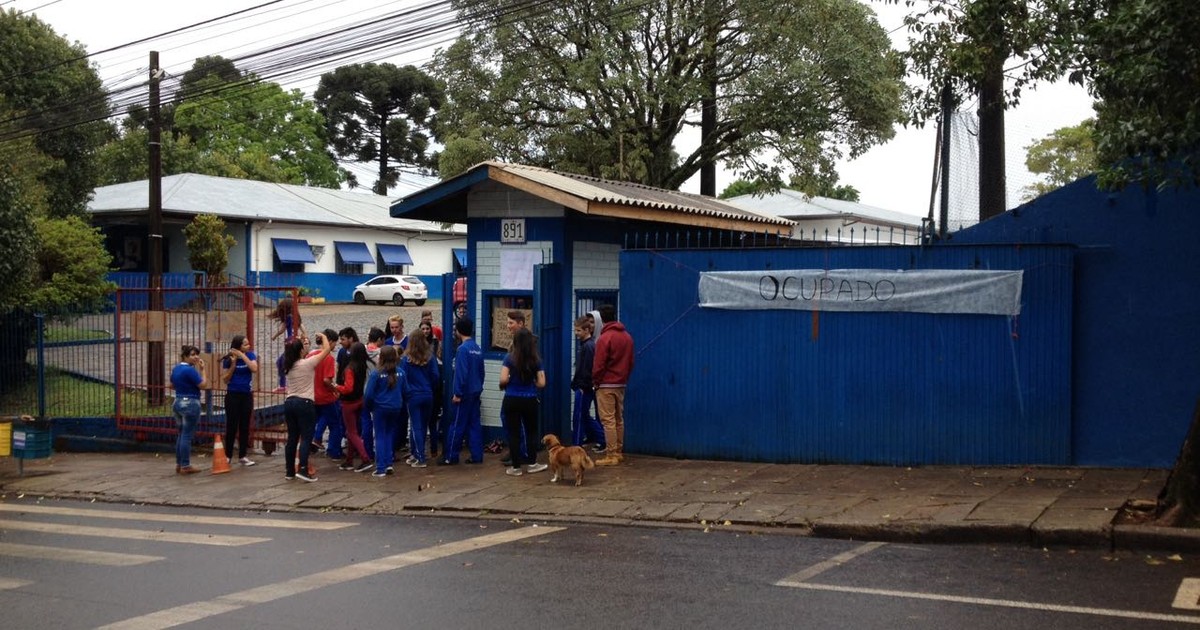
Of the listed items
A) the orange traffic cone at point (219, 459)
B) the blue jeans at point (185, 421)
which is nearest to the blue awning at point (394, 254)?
the blue jeans at point (185, 421)

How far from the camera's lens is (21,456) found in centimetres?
1475

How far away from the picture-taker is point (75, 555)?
29.7 feet

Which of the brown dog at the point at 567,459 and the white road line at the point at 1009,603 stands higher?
the brown dog at the point at 567,459

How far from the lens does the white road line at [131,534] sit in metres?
9.60

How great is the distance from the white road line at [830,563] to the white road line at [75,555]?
4.95 metres

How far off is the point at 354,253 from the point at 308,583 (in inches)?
1556

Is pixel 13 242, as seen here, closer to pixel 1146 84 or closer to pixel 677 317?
pixel 677 317

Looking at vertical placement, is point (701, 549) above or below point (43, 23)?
below

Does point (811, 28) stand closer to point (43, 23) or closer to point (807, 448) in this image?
point (807, 448)

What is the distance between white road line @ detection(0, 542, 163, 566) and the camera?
28.6 ft

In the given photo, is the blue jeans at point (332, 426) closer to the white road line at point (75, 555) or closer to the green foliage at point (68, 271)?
the white road line at point (75, 555)

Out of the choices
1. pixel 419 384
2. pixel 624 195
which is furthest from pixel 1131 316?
pixel 419 384

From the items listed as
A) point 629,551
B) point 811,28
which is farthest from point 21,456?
point 811,28

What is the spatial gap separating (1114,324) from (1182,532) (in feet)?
10.8
